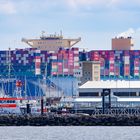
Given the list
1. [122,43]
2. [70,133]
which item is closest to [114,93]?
[70,133]

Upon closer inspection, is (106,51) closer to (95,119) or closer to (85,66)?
(85,66)

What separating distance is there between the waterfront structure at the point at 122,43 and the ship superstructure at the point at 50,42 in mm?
5987

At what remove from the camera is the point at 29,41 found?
629 ft

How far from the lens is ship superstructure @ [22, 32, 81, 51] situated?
188 meters

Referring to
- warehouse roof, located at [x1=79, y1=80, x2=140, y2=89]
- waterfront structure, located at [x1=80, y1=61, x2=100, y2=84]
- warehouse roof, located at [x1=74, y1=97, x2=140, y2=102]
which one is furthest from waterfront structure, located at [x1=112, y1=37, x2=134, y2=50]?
warehouse roof, located at [x1=74, y1=97, x2=140, y2=102]

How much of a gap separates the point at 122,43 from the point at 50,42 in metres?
11.4

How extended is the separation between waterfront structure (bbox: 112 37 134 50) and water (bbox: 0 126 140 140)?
106946 millimetres

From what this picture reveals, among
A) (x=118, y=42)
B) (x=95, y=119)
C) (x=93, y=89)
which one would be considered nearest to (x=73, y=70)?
(x=118, y=42)

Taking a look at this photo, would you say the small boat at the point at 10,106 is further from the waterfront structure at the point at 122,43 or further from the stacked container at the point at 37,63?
the waterfront structure at the point at 122,43

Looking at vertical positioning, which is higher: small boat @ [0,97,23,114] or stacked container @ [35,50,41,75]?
stacked container @ [35,50,41,75]

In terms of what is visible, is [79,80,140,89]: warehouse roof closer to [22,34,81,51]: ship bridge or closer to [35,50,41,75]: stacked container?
[35,50,41,75]: stacked container

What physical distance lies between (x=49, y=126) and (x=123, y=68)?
315 feet

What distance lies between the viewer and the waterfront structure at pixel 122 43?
18844 cm

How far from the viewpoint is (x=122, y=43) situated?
624 ft
